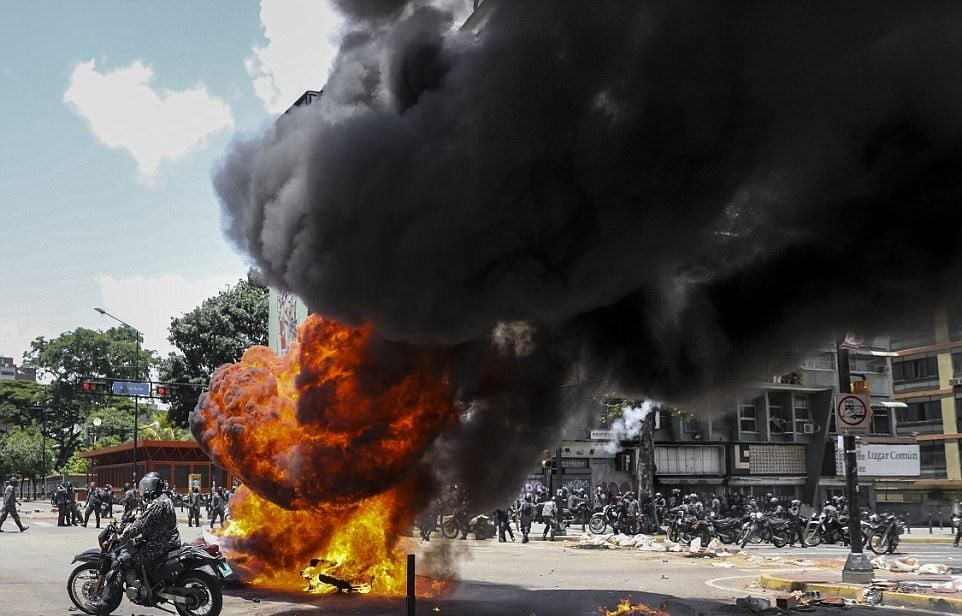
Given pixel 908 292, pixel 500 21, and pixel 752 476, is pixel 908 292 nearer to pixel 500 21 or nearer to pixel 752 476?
pixel 500 21

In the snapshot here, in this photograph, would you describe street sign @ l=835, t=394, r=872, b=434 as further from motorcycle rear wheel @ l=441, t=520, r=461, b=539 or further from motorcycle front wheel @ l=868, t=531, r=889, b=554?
motorcycle front wheel @ l=868, t=531, r=889, b=554

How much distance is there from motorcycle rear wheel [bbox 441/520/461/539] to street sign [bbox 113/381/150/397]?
1018 inches

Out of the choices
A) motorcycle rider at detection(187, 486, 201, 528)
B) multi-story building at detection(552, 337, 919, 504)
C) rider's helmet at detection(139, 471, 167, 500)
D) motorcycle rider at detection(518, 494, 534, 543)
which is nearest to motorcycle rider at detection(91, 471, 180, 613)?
rider's helmet at detection(139, 471, 167, 500)

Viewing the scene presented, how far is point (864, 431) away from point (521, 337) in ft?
23.0

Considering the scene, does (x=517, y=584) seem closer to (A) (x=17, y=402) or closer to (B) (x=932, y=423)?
(B) (x=932, y=423)

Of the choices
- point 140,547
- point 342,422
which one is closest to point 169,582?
point 140,547

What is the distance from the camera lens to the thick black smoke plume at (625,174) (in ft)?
28.1

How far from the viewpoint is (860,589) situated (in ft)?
45.0

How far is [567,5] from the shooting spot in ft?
30.0

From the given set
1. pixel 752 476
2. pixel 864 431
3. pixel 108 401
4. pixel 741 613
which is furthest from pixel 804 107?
pixel 108 401

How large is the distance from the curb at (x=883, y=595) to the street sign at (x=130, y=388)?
28150mm

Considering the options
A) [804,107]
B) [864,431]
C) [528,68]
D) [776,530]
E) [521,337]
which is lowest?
[776,530]

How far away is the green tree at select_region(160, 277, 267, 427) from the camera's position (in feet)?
165

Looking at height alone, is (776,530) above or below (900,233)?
below
